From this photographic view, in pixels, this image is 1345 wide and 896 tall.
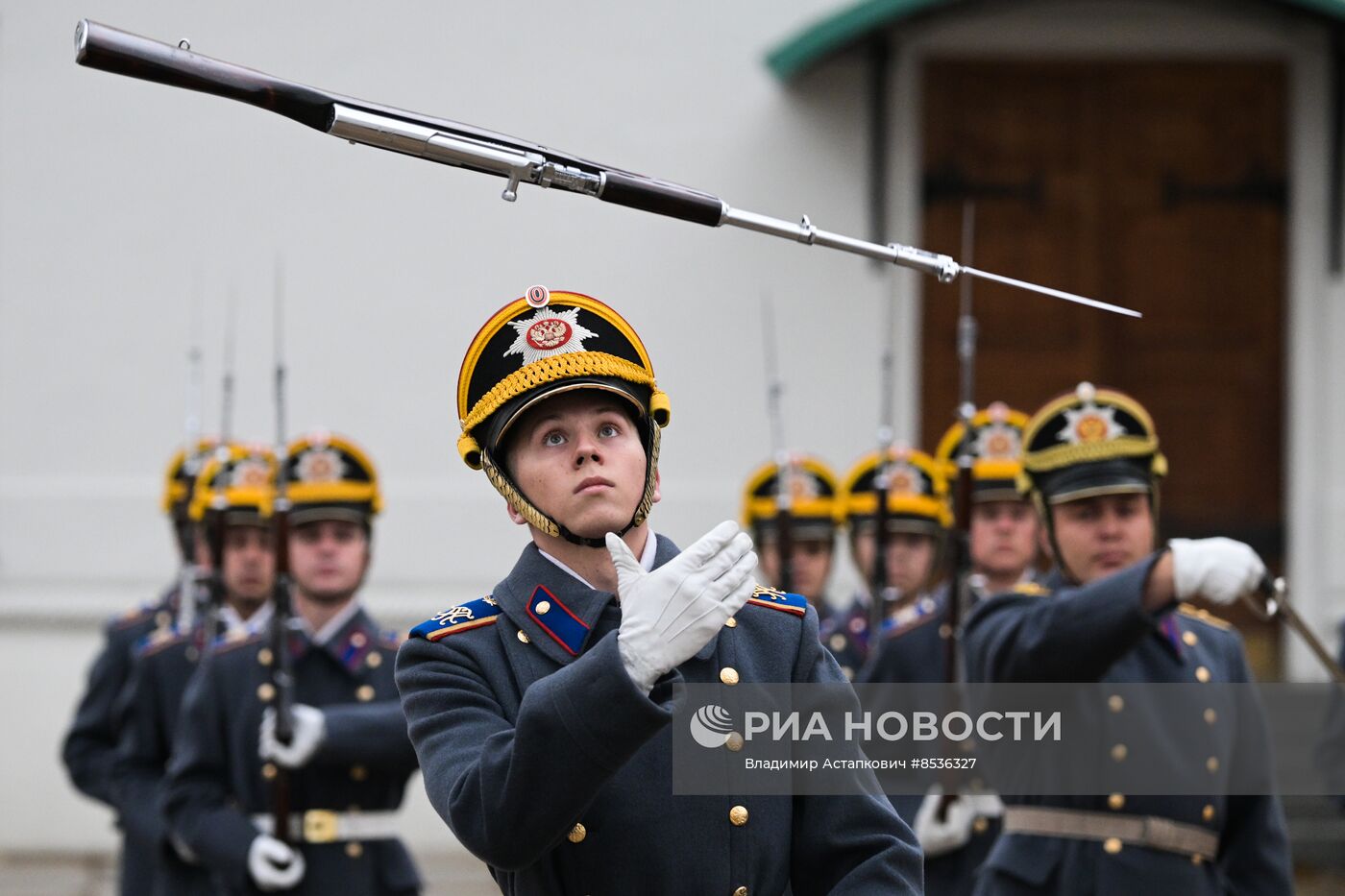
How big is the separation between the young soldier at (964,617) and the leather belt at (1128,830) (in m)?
1.01

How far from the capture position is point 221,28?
10688 mm

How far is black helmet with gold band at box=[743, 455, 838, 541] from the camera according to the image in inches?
331

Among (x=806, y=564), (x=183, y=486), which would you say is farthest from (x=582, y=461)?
(x=183, y=486)

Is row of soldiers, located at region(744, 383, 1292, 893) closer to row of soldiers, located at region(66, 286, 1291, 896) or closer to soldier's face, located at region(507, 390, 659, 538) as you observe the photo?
row of soldiers, located at region(66, 286, 1291, 896)

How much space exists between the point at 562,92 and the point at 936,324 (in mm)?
2350

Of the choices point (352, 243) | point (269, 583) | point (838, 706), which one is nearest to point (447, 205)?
point (352, 243)

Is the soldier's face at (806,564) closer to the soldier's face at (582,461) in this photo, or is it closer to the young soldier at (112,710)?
the young soldier at (112,710)

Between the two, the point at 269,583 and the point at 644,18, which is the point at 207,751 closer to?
the point at 269,583

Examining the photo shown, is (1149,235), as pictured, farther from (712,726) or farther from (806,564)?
(712,726)

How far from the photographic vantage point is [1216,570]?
419 centimetres

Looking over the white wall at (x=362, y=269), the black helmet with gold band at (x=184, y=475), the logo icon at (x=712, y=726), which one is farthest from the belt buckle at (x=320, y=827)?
the white wall at (x=362, y=269)

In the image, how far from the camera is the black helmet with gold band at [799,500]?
8406 mm

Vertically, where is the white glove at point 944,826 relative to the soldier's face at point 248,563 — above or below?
below

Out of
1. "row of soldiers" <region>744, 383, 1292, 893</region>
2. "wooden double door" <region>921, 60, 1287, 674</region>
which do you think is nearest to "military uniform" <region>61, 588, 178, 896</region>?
"row of soldiers" <region>744, 383, 1292, 893</region>
